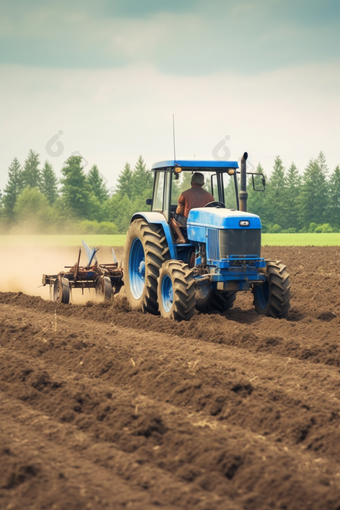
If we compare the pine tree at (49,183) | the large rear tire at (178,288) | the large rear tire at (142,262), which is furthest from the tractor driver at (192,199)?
the pine tree at (49,183)

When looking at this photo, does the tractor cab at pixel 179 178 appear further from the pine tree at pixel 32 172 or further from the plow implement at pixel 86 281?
the pine tree at pixel 32 172

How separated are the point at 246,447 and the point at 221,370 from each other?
2.32 meters

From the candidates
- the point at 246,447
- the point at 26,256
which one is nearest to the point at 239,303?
the point at 246,447

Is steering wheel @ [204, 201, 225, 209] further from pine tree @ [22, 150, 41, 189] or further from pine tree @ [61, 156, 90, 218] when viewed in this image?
pine tree @ [22, 150, 41, 189]

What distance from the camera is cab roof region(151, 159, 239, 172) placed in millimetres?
11500

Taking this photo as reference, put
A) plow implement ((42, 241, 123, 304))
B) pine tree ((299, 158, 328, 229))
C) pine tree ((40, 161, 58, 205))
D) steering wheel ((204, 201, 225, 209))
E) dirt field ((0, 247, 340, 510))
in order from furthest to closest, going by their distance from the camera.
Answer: pine tree ((40, 161, 58, 205)) < pine tree ((299, 158, 328, 229)) < plow implement ((42, 241, 123, 304)) < steering wheel ((204, 201, 225, 209)) < dirt field ((0, 247, 340, 510))

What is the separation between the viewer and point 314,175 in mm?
93250

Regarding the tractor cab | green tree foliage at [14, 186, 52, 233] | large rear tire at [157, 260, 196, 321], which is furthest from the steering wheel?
green tree foliage at [14, 186, 52, 233]

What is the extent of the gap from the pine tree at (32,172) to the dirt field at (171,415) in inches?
3741

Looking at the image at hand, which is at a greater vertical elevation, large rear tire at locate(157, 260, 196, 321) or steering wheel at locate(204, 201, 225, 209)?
steering wheel at locate(204, 201, 225, 209)

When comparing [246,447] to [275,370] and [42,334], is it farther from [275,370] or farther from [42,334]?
[42,334]

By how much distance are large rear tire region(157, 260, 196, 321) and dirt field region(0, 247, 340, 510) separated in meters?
0.24

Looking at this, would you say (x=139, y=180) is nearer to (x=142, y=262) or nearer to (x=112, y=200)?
(x=112, y=200)

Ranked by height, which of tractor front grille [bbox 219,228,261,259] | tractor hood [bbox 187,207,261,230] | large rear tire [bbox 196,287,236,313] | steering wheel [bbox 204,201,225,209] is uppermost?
steering wheel [bbox 204,201,225,209]
